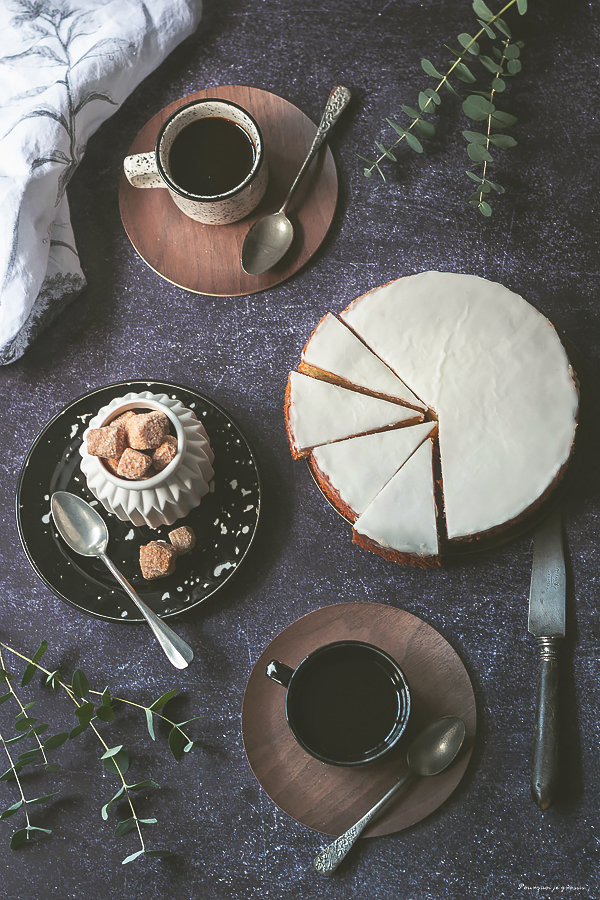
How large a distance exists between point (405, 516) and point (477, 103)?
0.98 metres

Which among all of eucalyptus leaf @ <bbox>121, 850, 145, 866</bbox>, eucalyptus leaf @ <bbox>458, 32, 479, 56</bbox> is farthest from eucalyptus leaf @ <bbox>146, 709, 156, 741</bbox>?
eucalyptus leaf @ <bbox>458, 32, 479, 56</bbox>

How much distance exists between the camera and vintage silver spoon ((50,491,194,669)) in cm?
148

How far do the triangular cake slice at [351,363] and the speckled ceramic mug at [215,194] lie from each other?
36cm

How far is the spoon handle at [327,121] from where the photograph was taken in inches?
65.7

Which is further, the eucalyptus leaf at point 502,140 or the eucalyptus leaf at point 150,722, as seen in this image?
the eucalyptus leaf at point 502,140

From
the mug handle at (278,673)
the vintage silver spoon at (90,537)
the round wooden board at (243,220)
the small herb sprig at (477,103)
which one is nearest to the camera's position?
the mug handle at (278,673)

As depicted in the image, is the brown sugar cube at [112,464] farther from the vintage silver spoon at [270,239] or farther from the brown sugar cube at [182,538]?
the vintage silver spoon at [270,239]

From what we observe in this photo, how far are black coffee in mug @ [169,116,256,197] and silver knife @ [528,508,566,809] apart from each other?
1.08 metres

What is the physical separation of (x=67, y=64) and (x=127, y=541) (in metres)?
1.16

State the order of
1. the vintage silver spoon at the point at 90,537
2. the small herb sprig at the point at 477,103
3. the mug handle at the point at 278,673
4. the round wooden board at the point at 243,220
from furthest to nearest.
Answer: the round wooden board at the point at 243,220, the small herb sprig at the point at 477,103, the vintage silver spoon at the point at 90,537, the mug handle at the point at 278,673

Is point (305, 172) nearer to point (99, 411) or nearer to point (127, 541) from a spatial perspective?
point (99, 411)

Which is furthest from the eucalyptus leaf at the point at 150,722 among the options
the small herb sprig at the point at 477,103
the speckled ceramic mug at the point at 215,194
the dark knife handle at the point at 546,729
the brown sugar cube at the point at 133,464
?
the small herb sprig at the point at 477,103

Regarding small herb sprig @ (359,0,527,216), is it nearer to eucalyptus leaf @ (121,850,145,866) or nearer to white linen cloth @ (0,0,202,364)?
white linen cloth @ (0,0,202,364)

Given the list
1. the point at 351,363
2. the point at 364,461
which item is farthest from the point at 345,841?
the point at 351,363
